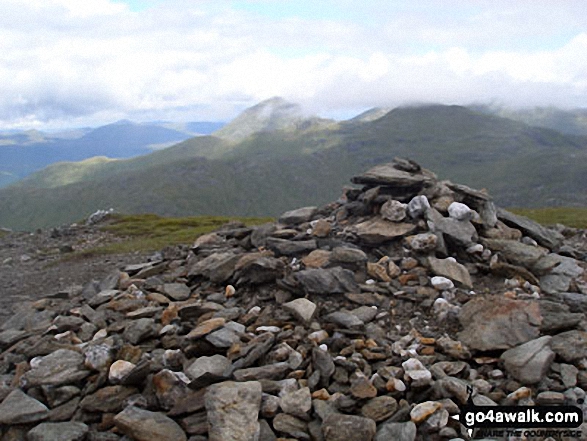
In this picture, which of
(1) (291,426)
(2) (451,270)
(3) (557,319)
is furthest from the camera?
(2) (451,270)

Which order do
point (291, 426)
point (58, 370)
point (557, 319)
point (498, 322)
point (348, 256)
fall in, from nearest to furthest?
point (291, 426), point (58, 370), point (498, 322), point (557, 319), point (348, 256)

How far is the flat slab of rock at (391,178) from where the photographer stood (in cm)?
2033

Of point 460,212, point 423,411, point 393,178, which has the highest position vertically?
point 393,178

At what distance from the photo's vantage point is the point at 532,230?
20.5 m

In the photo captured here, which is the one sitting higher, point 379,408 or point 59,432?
point 59,432

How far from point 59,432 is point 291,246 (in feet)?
31.4

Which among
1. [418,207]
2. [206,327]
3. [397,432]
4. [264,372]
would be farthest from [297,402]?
[418,207]

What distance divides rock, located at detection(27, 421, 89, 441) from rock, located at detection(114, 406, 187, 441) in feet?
2.47

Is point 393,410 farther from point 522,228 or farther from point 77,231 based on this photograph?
point 77,231

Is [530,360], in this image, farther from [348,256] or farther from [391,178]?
[391,178]

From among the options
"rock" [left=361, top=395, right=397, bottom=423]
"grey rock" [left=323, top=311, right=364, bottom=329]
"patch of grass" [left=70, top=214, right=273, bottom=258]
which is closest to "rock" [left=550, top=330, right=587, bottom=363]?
"rock" [left=361, top=395, right=397, bottom=423]

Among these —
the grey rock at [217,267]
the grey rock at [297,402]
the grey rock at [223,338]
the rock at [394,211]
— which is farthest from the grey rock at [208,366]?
the rock at [394,211]

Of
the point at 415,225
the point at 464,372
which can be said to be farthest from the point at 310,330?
the point at 415,225

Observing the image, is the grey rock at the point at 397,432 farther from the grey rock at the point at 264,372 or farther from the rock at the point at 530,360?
the rock at the point at 530,360
